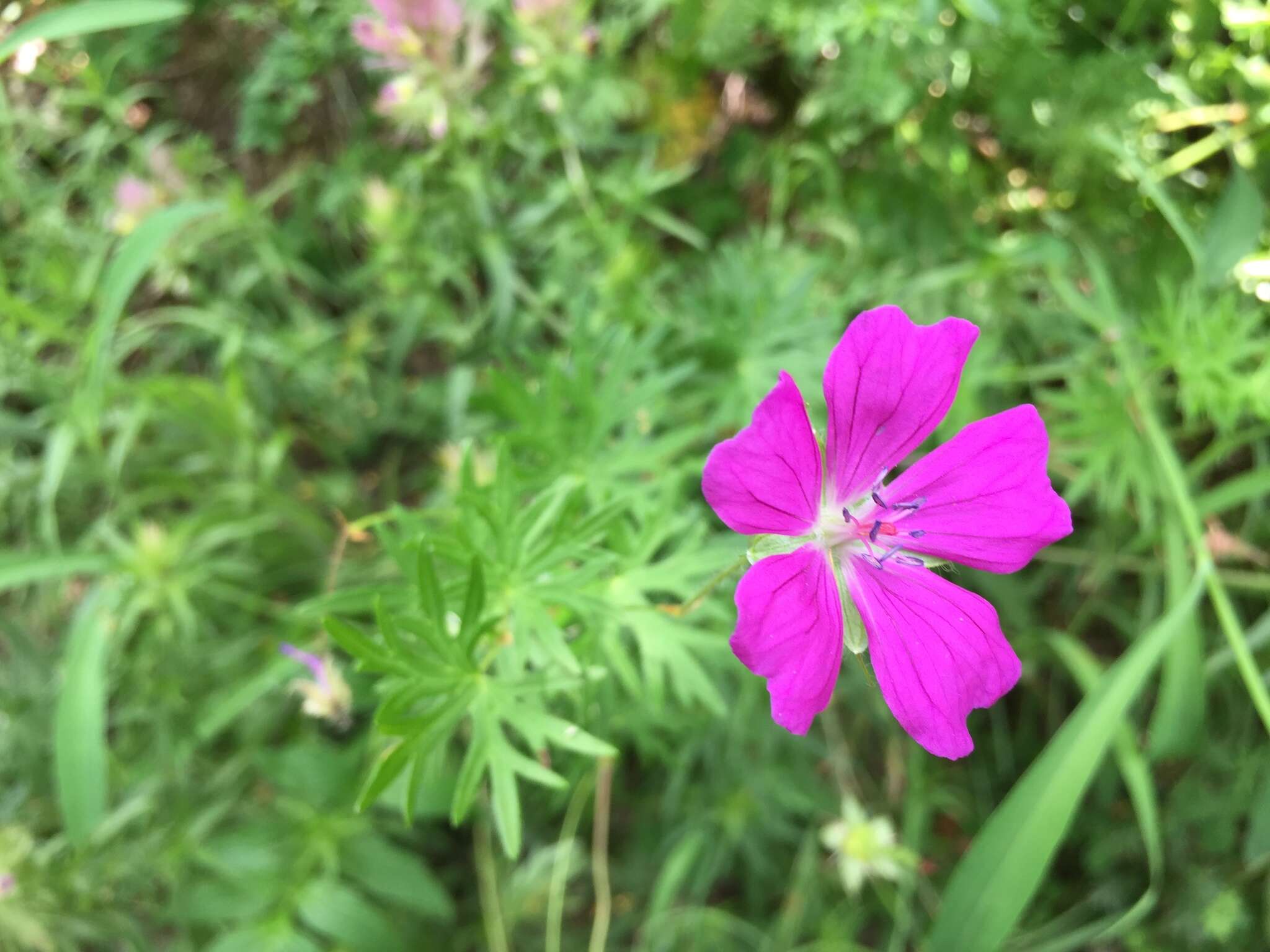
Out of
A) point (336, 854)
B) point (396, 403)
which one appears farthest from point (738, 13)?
point (336, 854)

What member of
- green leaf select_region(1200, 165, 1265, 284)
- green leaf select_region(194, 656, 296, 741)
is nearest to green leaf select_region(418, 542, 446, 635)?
green leaf select_region(194, 656, 296, 741)

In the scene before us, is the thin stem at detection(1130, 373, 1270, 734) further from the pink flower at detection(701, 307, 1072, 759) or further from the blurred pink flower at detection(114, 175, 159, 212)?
the blurred pink flower at detection(114, 175, 159, 212)

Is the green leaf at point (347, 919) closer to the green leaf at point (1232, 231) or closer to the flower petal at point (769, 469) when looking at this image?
the flower petal at point (769, 469)

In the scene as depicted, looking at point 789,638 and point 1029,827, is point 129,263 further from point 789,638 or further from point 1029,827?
point 1029,827

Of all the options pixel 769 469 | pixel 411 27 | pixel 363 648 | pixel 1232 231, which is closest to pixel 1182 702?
pixel 1232 231

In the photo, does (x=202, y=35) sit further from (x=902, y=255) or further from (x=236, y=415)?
(x=902, y=255)

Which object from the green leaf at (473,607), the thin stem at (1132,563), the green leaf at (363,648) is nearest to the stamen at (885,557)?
the green leaf at (473,607)
